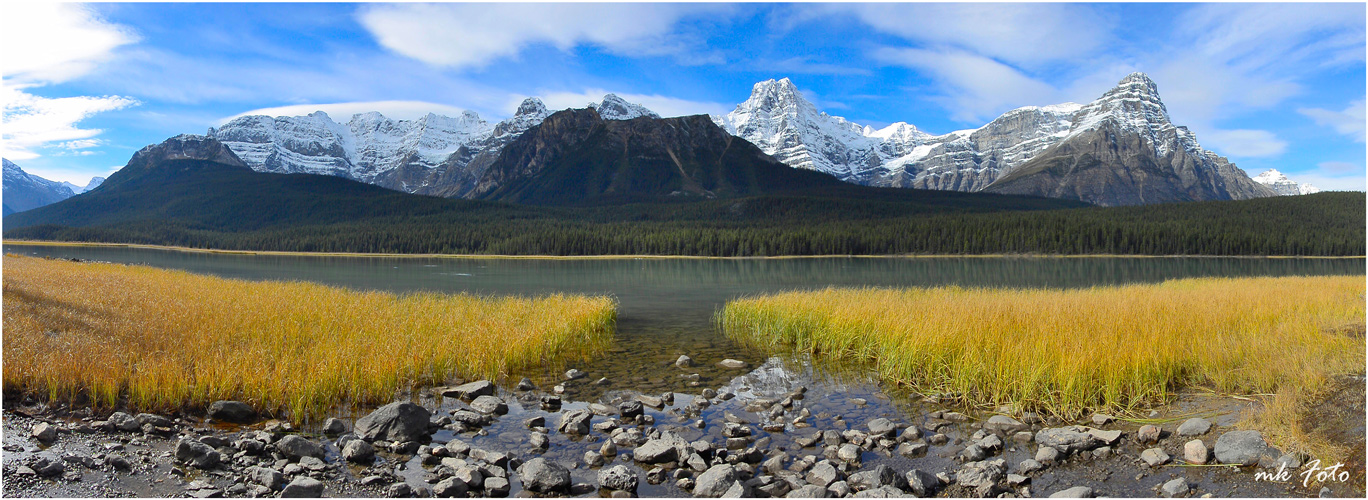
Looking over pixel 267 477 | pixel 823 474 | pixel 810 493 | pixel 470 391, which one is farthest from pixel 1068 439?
pixel 267 477

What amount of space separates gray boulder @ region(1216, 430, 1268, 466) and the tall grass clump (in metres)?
2.18

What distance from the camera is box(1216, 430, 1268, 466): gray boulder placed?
976cm

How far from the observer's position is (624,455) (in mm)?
11453

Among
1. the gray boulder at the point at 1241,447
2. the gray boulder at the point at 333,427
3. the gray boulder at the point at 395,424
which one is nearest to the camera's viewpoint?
the gray boulder at the point at 1241,447

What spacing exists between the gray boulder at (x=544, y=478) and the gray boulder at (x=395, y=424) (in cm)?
286

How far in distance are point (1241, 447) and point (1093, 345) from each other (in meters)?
5.05

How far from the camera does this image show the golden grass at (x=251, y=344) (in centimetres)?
1288

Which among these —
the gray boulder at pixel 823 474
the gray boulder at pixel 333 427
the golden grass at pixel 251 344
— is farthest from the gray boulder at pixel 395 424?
the gray boulder at pixel 823 474

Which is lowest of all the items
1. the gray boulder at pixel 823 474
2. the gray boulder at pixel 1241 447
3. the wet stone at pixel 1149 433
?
the gray boulder at pixel 823 474

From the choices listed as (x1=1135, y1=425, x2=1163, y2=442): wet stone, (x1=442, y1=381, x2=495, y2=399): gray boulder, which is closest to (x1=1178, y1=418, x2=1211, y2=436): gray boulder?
(x1=1135, y1=425, x2=1163, y2=442): wet stone

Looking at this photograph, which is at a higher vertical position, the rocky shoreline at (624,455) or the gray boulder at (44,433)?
the gray boulder at (44,433)

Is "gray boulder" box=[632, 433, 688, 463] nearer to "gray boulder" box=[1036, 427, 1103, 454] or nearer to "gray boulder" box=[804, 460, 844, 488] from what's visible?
"gray boulder" box=[804, 460, 844, 488]

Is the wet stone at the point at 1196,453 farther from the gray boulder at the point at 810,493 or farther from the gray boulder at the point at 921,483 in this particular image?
the gray boulder at the point at 810,493

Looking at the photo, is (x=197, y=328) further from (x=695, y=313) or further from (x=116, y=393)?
(x=695, y=313)
